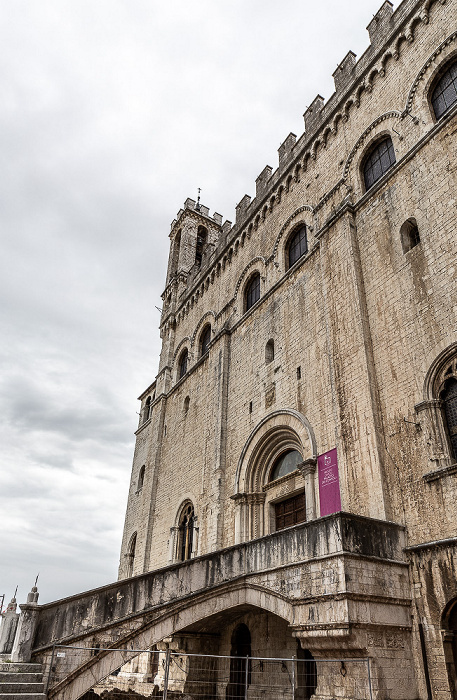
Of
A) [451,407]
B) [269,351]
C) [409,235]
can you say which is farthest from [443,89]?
[269,351]

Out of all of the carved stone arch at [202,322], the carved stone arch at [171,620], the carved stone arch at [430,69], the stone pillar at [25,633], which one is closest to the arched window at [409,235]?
the carved stone arch at [430,69]

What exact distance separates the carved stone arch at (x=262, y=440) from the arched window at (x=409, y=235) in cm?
498

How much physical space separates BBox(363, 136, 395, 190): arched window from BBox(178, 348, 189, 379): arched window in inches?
488

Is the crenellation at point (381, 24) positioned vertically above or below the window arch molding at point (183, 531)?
above

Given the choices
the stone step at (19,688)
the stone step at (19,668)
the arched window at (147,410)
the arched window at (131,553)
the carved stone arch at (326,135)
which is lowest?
the stone step at (19,688)

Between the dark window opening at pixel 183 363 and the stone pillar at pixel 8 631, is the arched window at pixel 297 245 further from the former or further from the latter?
the stone pillar at pixel 8 631

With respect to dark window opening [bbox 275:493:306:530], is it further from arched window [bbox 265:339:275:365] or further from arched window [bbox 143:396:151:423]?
arched window [bbox 143:396:151:423]

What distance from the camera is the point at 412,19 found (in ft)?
42.6

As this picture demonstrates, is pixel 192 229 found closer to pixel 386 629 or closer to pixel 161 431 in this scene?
pixel 161 431

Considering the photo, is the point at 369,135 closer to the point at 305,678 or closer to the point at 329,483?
the point at 329,483

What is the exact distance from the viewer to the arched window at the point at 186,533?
17.8 meters

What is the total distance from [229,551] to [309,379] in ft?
16.7

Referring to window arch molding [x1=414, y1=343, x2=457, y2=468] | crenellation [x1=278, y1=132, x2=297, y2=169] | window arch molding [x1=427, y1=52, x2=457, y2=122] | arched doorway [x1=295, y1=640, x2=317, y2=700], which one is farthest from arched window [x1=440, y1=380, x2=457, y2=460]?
A: crenellation [x1=278, y1=132, x2=297, y2=169]

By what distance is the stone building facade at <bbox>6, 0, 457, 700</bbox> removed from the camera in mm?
8258
